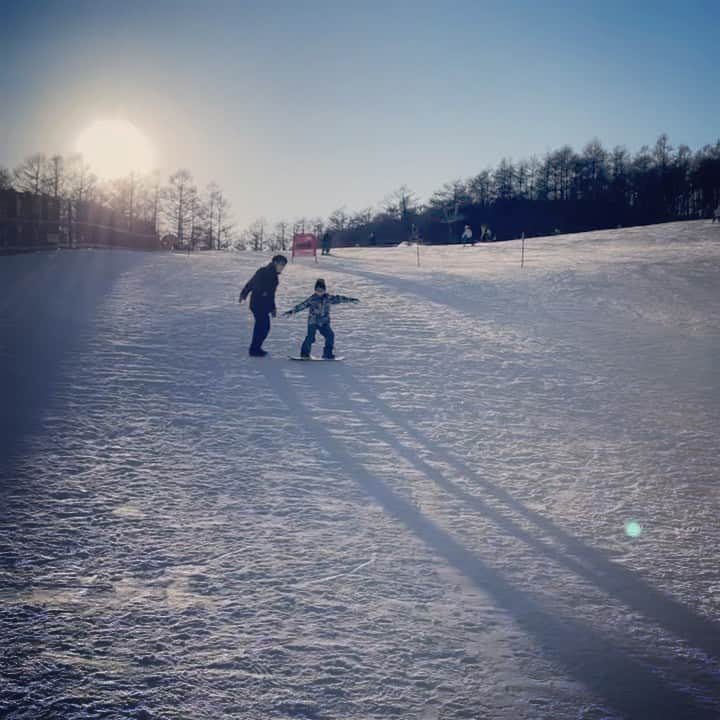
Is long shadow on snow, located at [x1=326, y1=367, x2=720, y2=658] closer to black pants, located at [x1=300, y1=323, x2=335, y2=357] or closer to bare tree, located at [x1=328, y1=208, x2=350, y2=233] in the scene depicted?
black pants, located at [x1=300, y1=323, x2=335, y2=357]

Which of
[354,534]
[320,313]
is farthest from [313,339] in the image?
[354,534]

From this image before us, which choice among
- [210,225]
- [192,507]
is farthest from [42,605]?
[210,225]

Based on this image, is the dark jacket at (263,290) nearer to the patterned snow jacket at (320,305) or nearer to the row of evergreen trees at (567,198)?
the patterned snow jacket at (320,305)

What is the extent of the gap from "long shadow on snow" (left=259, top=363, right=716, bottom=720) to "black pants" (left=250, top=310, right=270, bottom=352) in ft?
23.3

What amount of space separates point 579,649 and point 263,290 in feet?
29.5

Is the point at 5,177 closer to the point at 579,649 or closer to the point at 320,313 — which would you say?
the point at 320,313

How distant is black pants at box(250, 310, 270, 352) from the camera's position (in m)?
11.2

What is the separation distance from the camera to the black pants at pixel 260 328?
36.8 feet

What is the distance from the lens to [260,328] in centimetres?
1129

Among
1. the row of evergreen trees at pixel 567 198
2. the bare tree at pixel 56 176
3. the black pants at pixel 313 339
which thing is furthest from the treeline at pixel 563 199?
the black pants at pixel 313 339

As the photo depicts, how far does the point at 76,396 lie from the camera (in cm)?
775

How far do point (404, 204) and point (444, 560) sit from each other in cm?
9939

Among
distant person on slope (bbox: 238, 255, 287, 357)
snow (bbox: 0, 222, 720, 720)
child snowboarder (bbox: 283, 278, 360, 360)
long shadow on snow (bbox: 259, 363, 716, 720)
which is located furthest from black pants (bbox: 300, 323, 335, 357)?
long shadow on snow (bbox: 259, 363, 716, 720)

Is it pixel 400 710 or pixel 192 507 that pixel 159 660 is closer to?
pixel 400 710
